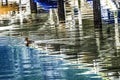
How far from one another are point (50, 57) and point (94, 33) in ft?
7.95

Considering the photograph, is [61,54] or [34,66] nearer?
[34,66]

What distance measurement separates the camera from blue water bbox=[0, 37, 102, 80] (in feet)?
18.3

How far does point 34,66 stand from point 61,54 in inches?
33.2

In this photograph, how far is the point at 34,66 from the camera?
20.8 feet

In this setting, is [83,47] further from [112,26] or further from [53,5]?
[53,5]

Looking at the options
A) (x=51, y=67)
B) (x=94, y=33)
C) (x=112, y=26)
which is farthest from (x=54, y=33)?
(x=51, y=67)

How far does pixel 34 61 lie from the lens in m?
6.67

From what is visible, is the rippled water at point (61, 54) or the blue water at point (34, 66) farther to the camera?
the rippled water at point (61, 54)

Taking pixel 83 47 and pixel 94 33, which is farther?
pixel 94 33

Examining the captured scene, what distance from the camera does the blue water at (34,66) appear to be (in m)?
5.57

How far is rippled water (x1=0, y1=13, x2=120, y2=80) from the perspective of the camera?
5.72 m

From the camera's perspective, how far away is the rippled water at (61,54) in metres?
5.72

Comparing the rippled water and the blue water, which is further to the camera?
the rippled water

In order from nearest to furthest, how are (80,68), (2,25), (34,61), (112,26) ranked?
(80,68) → (34,61) → (112,26) → (2,25)
